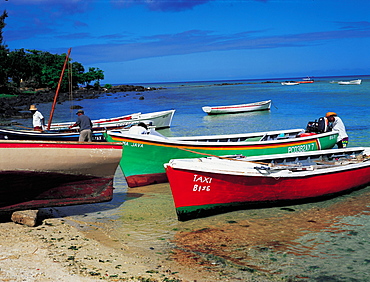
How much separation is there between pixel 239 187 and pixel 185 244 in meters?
2.30

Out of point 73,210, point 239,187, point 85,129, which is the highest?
point 85,129

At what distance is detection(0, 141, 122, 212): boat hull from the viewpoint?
8.98m

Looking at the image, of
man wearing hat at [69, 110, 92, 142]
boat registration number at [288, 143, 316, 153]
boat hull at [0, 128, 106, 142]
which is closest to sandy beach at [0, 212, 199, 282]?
man wearing hat at [69, 110, 92, 142]

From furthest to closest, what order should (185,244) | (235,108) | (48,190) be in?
(235,108), (48,190), (185,244)

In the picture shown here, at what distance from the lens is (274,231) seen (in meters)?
9.02

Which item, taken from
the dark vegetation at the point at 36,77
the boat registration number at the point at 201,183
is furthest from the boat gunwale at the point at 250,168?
the dark vegetation at the point at 36,77

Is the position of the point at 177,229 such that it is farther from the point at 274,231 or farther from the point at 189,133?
the point at 189,133

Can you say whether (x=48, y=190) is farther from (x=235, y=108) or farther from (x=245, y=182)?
(x=235, y=108)

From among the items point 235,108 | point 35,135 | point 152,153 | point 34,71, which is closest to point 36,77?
point 34,71

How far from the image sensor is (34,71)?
8862 cm

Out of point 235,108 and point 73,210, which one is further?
point 235,108

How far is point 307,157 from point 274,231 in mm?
4347

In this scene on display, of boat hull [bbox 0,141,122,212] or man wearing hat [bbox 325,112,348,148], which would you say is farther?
man wearing hat [bbox 325,112,348,148]

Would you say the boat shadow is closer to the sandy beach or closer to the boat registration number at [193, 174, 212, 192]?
the sandy beach
